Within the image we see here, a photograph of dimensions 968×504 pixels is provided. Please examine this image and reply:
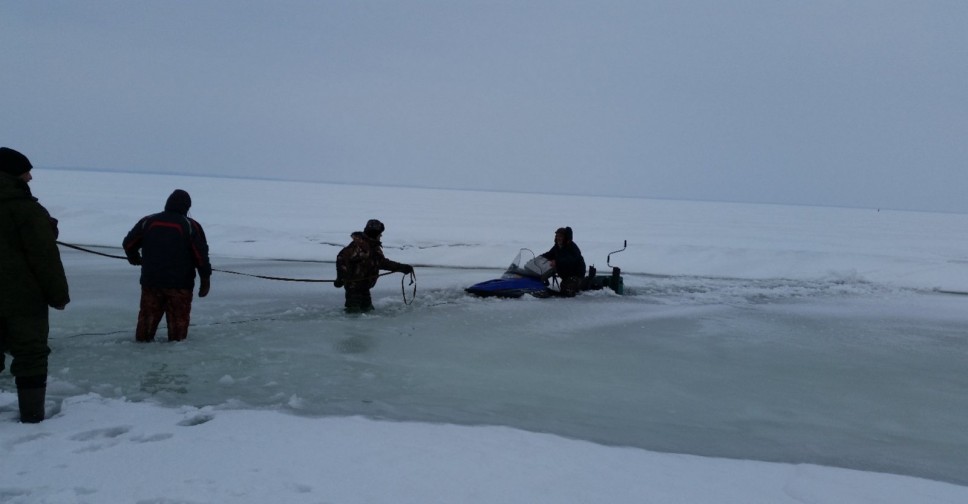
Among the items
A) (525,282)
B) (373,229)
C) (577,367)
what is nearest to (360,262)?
(373,229)

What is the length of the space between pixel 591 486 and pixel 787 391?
3056mm

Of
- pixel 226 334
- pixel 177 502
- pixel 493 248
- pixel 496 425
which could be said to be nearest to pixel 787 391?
pixel 496 425

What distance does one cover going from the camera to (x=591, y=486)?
11.0 feet

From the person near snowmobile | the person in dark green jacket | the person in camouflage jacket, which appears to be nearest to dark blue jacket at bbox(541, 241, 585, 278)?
the person near snowmobile

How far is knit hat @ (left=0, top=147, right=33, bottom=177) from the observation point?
12.2ft

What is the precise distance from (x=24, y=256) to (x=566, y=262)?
788 cm

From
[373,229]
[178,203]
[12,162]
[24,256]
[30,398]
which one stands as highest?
[12,162]

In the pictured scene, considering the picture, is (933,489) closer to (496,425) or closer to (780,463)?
(780,463)

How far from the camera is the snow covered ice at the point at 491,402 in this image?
10.9ft

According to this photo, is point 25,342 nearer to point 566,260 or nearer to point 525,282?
point 525,282

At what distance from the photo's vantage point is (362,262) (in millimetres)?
8297

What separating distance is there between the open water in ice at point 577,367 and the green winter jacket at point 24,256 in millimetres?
1064

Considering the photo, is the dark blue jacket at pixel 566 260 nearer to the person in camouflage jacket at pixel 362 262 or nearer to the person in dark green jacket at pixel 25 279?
the person in camouflage jacket at pixel 362 262

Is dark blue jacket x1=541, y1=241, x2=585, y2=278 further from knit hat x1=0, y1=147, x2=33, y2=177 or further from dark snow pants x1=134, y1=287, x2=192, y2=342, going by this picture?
knit hat x1=0, y1=147, x2=33, y2=177
